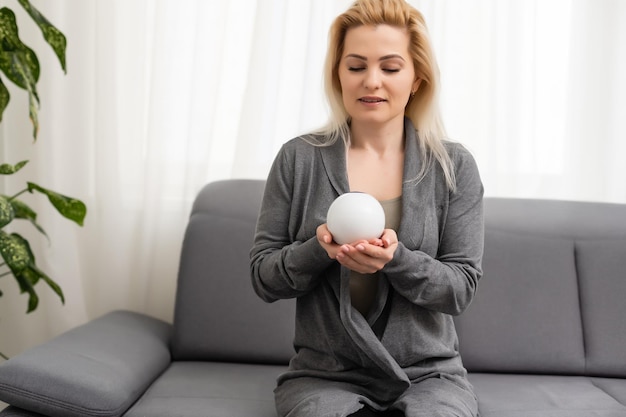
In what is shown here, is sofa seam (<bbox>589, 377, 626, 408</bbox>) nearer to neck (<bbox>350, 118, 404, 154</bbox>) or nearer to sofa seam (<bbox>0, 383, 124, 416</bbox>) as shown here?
neck (<bbox>350, 118, 404, 154</bbox>)

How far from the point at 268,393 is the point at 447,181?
71cm

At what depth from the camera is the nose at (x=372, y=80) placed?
1564 millimetres

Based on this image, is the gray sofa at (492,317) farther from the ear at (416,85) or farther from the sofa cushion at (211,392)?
the ear at (416,85)

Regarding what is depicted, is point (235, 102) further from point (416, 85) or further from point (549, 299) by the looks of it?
point (549, 299)

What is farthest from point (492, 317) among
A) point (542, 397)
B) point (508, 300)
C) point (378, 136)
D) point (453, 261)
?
point (378, 136)

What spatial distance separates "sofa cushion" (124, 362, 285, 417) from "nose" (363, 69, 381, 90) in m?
0.77

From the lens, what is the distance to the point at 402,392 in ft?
5.21

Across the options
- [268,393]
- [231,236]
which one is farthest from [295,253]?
[231,236]

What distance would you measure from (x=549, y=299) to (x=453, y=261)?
74cm

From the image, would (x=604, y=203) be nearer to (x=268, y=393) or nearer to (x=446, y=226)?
(x=446, y=226)

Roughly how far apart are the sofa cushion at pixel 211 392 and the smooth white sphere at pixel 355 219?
0.59 meters

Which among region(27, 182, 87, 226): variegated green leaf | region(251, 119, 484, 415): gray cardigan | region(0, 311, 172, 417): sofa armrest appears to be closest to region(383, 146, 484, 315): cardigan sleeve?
region(251, 119, 484, 415): gray cardigan

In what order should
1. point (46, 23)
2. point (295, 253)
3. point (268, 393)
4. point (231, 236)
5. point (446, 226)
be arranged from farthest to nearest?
point (231, 236) < point (46, 23) < point (268, 393) < point (446, 226) < point (295, 253)

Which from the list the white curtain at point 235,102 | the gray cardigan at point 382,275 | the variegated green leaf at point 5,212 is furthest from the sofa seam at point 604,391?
the variegated green leaf at point 5,212
